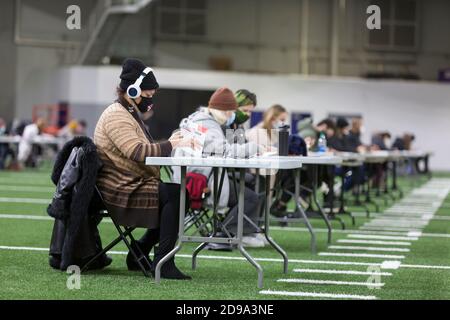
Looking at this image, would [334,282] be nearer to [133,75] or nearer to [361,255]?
[133,75]

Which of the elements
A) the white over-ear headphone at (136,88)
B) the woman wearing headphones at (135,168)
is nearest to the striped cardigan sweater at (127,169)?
the woman wearing headphones at (135,168)

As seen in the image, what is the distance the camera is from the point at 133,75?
8.10 meters

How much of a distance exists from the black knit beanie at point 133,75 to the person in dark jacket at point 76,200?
1.74 ft

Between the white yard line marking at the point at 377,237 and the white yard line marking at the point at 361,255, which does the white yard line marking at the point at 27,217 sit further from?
the white yard line marking at the point at 361,255

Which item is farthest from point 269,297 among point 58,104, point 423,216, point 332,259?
point 58,104

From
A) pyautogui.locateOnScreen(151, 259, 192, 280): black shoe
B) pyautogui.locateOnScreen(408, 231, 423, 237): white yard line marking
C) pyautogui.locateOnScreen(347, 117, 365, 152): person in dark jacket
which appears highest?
pyautogui.locateOnScreen(347, 117, 365, 152): person in dark jacket

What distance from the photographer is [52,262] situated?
8.49 metres

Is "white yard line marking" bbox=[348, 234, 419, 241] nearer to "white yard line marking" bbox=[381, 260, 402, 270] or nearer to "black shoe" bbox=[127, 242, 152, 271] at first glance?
"white yard line marking" bbox=[381, 260, 402, 270]

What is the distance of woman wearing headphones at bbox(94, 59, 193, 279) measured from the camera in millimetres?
7883

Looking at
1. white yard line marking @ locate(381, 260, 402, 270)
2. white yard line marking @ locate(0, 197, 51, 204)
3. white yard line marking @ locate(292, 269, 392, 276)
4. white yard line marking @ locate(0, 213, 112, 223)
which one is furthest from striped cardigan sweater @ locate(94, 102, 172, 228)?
white yard line marking @ locate(0, 197, 51, 204)

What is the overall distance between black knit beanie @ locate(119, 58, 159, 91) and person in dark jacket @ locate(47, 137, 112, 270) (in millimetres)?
529

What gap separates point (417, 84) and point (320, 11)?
5263 millimetres

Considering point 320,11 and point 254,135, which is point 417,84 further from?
point 254,135
